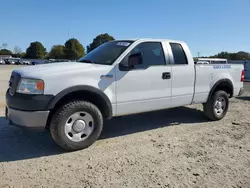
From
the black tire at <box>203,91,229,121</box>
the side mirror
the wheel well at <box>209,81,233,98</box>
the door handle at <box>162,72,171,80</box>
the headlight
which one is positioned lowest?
the black tire at <box>203,91,229,121</box>

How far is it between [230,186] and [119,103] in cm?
222

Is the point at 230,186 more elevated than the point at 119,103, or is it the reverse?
the point at 119,103

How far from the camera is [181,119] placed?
632 centimetres

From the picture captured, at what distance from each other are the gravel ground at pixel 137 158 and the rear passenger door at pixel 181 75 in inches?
27.9

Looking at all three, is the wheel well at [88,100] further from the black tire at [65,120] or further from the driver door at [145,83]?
the driver door at [145,83]

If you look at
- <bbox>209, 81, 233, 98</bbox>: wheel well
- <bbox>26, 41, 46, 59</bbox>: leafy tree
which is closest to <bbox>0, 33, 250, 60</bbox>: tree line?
<bbox>26, 41, 46, 59</bbox>: leafy tree

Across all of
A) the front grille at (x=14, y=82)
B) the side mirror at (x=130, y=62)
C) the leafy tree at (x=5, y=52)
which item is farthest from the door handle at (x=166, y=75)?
the leafy tree at (x=5, y=52)

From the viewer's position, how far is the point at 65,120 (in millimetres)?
3883

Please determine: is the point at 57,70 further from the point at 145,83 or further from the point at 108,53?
the point at 145,83

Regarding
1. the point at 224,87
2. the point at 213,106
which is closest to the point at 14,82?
the point at 213,106

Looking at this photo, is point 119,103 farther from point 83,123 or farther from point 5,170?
point 5,170

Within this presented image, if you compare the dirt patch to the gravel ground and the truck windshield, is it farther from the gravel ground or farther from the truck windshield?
the truck windshield

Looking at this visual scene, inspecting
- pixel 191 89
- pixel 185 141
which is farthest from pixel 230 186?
pixel 191 89

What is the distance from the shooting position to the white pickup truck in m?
3.73
